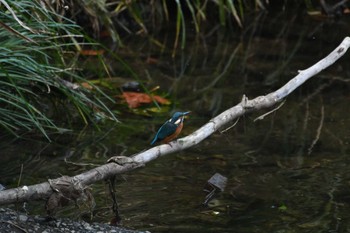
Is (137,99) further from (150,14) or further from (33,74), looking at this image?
(150,14)

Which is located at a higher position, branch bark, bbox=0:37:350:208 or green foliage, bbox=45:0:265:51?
green foliage, bbox=45:0:265:51

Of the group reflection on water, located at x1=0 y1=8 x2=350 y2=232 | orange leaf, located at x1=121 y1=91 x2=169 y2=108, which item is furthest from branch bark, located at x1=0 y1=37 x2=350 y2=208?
orange leaf, located at x1=121 y1=91 x2=169 y2=108

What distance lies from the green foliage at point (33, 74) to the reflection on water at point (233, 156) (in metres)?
0.21

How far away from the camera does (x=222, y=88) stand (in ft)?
21.7

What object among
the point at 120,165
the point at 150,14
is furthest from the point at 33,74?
the point at 150,14

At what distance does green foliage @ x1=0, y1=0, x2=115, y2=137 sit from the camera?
16.0ft

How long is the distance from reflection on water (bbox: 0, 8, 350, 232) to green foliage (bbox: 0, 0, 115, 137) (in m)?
0.21

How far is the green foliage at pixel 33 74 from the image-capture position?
4891mm

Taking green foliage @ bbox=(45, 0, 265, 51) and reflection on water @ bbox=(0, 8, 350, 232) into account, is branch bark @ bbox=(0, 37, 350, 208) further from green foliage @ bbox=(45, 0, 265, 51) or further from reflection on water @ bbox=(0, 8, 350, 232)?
green foliage @ bbox=(45, 0, 265, 51)

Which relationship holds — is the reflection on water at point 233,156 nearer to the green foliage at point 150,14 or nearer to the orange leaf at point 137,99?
the orange leaf at point 137,99

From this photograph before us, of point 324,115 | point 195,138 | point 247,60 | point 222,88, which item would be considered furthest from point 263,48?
point 195,138

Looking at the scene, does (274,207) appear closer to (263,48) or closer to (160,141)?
(160,141)

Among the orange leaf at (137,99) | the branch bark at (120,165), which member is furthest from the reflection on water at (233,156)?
the branch bark at (120,165)

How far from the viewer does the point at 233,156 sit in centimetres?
518
